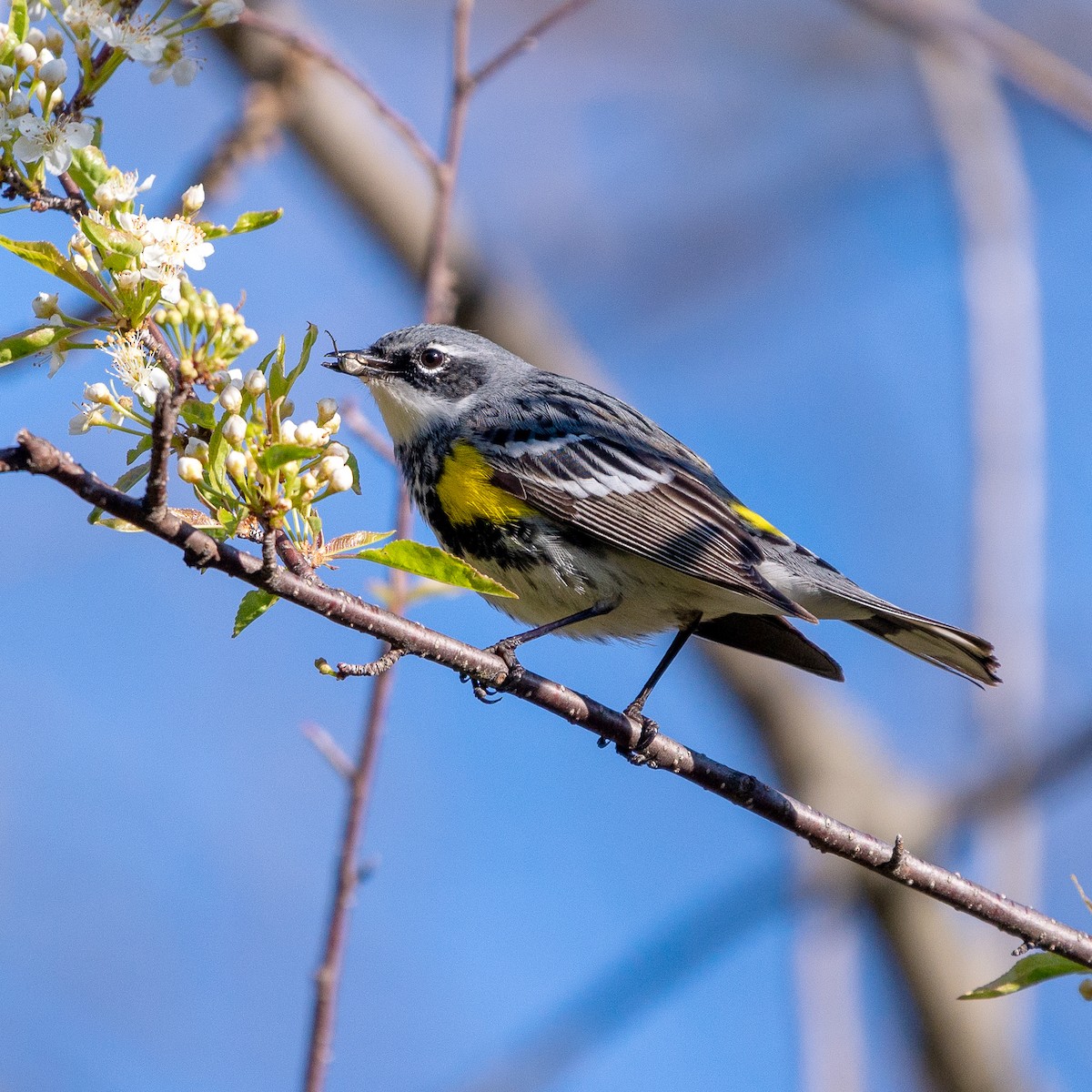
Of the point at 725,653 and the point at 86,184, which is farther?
the point at 725,653

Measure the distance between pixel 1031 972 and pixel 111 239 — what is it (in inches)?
79.0

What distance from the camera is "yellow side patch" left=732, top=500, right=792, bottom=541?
14.0 ft

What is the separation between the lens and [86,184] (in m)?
2.00

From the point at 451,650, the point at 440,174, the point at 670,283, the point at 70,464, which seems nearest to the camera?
the point at 70,464

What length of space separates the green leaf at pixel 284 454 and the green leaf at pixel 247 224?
38 centimetres

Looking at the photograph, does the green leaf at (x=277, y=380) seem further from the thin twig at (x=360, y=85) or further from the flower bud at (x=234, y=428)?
the thin twig at (x=360, y=85)

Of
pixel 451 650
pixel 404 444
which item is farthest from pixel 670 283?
pixel 451 650

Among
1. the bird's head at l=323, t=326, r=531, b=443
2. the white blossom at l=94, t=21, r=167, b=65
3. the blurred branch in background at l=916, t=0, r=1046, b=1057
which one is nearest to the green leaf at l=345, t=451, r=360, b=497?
the white blossom at l=94, t=21, r=167, b=65

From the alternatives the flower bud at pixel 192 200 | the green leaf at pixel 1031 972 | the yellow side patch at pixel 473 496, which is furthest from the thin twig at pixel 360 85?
the green leaf at pixel 1031 972

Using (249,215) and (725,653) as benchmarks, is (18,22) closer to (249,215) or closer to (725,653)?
(249,215)

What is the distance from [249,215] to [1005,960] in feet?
20.9

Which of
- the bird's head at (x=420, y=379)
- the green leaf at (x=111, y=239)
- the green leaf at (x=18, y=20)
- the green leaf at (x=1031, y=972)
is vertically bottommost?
the green leaf at (x=1031, y=972)

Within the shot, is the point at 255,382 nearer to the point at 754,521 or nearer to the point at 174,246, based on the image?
the point at 174,246

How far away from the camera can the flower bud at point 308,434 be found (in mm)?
1974
